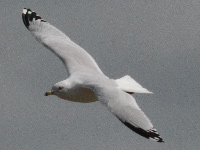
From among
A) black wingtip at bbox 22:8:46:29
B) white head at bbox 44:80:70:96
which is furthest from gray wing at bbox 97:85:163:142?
black wingtip at bbox 22:8:46:29

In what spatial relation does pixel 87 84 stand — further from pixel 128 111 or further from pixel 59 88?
pixel 128 111

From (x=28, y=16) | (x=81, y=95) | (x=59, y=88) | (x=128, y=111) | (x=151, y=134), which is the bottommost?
(x=151, y=134)

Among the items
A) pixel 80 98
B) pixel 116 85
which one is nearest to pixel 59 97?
pixel 80 98

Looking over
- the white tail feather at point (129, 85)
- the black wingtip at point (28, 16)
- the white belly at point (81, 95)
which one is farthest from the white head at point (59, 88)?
the black wingtip at point (28, 16)

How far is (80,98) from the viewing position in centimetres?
1471

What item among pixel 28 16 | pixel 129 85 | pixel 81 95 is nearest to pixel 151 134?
pixel 81 95

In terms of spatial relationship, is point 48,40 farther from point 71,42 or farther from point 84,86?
point 84,86

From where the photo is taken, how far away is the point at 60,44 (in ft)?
56.7

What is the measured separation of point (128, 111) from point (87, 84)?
1.75 m

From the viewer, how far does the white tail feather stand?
14837 mm

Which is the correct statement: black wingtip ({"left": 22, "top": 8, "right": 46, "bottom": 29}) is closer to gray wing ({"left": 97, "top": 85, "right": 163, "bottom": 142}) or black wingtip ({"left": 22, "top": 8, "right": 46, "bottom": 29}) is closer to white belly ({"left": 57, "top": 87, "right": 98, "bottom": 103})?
white belly ({"left": 57, "top": 87, "right": 98, "bottom": 103})

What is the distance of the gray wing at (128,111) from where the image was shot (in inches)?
484

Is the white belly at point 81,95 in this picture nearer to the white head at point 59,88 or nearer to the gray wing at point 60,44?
the white head at point 59,88

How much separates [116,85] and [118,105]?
4.69ft
